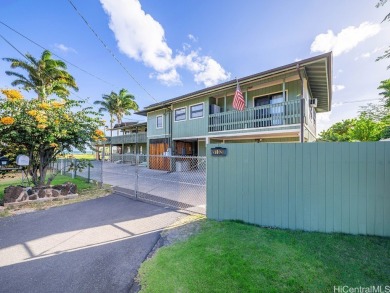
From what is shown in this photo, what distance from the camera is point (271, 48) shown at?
33.5ft

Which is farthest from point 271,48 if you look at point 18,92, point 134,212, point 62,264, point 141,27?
point 62,264

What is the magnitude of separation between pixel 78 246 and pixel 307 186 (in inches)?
181

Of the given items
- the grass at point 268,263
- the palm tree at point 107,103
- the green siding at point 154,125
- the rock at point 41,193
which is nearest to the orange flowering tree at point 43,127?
the rock at point 41,193

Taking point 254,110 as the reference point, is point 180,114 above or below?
above

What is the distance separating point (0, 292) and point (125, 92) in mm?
33146

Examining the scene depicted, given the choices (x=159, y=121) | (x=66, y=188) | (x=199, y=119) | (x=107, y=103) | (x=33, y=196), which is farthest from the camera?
(x=107, y=103)

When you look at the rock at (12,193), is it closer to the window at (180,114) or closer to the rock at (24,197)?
the rock at (24,197)

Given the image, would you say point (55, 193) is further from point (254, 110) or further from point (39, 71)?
point (39, 71)

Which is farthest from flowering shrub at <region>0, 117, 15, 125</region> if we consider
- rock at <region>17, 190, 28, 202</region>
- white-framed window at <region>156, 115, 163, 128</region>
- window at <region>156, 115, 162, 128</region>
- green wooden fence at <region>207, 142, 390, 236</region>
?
window at <region>156, 115, 162, 128</region>

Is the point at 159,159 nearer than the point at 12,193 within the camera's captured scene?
No

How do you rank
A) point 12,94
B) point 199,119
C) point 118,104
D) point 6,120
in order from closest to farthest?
point 6,120 < point 12,94 < point 199,119 < point 118,104

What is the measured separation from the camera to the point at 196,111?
537 inches

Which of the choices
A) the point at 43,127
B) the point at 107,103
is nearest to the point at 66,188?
the point at 43,127

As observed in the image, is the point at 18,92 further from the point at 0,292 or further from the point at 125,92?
the point at 125,92
